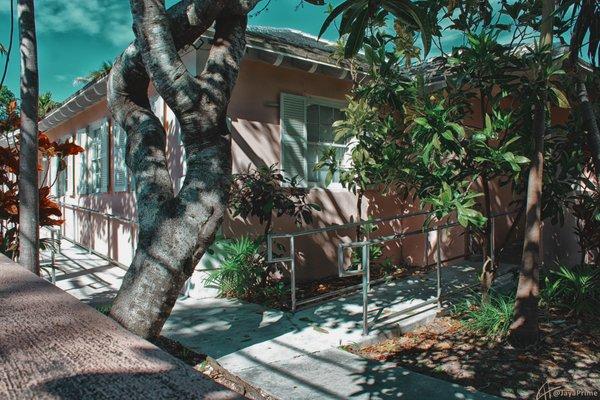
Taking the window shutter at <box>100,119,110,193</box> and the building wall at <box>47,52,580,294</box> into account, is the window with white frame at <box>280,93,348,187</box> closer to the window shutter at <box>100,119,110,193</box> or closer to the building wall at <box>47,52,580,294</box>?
the building wall at <box>47,52,580,294</box>

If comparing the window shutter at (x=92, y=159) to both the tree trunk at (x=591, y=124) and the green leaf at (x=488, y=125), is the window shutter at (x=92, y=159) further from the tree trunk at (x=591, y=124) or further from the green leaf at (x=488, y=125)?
the tree trunk at (x=591, y=124)

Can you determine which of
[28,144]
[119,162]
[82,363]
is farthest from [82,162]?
[82,363]

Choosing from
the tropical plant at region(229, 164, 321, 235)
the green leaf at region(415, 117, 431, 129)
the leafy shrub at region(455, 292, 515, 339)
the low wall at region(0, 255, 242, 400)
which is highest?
the green leaf at region(415, 117, 431, 129)

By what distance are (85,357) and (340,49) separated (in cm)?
628

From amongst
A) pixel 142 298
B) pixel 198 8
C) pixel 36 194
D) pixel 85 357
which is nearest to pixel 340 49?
pixel 198 8

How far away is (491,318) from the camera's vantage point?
15.7ft

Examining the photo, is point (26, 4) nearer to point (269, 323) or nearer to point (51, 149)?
point (51, 149)

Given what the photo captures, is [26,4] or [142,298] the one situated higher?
[26,4]

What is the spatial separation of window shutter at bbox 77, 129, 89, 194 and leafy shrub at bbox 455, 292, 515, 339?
32.5 feet

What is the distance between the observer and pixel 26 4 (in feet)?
16.3

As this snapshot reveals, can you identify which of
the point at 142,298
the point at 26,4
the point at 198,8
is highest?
the point at 26,4

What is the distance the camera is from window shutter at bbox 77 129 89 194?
11836 mm

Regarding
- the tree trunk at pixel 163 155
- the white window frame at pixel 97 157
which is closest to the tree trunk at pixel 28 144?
the tree trunk at pixel 163 155

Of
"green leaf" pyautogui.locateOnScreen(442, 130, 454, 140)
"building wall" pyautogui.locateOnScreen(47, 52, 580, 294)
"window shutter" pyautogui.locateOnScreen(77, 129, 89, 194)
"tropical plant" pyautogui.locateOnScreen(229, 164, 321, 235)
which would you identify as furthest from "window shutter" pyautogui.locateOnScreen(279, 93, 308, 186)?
"window shutter" pyautogui.locateOnScreen(77, 129, 89, 194)
